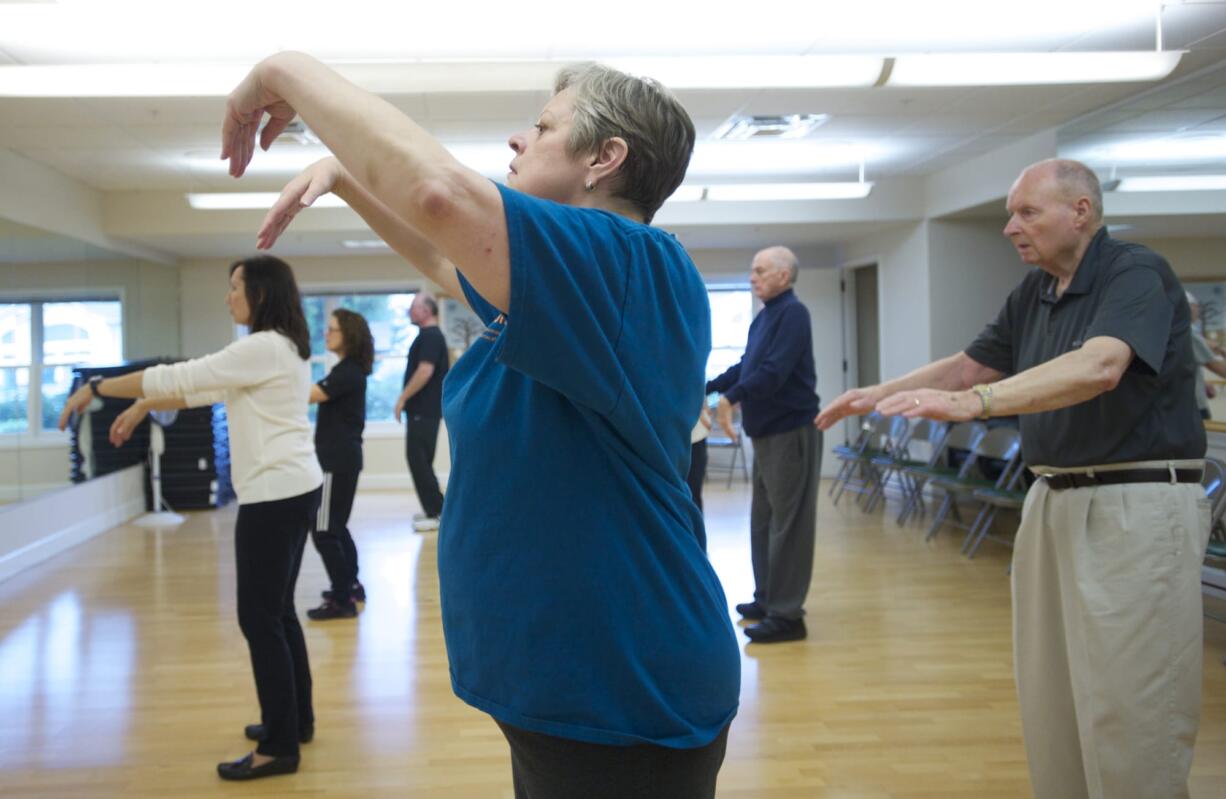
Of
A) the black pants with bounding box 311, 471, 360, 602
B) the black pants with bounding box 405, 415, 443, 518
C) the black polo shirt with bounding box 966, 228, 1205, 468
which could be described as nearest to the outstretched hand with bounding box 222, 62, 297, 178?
the black polo shirt with bounding box 966, 228, 1205, 468

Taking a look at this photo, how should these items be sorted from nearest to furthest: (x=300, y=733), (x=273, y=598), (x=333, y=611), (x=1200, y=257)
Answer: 1. (x=273, y=598)
2. (x=300, y=733)
3. (x=333, y=611)
4. (x=1200, y=257)

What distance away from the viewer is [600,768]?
39.3 inches

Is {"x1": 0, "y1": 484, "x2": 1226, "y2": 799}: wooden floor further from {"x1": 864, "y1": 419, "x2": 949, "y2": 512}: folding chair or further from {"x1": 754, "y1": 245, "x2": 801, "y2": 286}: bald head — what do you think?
{"x1": 864, "y1": 419, "x2": 949, "y2": 512}: folding chair

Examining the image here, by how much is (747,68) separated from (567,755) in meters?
3.86

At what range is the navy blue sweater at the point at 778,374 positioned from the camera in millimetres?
4582

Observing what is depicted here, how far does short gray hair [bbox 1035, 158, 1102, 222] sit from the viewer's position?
2186 mm

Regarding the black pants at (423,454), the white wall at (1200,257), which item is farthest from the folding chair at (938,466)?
the black pants at (423,454)

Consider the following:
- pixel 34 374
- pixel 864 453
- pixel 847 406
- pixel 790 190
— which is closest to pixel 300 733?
pixel 847 406

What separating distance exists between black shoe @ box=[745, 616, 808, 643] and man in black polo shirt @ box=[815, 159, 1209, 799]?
2385 millimetres

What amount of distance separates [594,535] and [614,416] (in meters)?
0.12

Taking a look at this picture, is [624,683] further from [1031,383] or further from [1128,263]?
[1128,263]

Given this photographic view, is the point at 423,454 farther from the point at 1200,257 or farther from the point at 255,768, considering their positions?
the point at 1200,257

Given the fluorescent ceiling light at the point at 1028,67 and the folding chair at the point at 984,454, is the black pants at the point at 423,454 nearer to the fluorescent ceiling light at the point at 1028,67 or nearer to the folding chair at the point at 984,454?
the folding chair at the point at 984,454

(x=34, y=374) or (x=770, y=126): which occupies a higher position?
(x=770, y=126)
